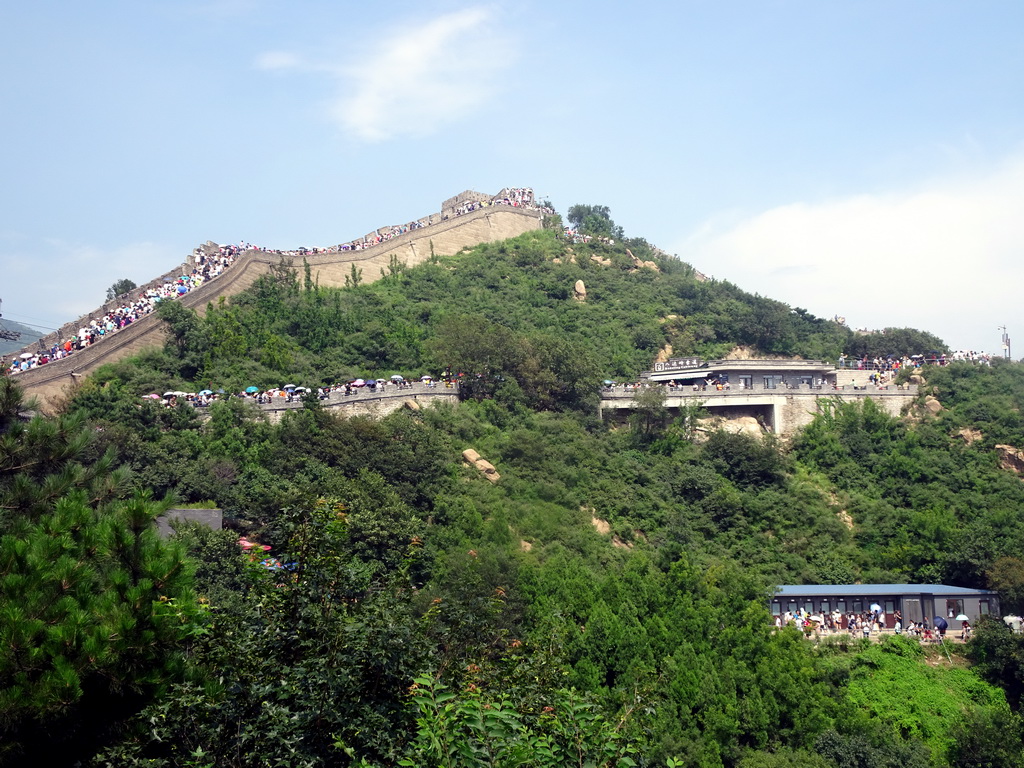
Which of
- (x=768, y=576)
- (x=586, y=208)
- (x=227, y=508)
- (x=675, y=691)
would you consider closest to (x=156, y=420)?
(x=227, y=508)

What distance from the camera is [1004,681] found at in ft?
88.4

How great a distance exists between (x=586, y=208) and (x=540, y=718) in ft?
207

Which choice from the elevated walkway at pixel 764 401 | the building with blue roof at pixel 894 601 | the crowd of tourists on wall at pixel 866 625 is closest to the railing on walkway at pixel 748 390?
the elevated walkway at pixel 764 401

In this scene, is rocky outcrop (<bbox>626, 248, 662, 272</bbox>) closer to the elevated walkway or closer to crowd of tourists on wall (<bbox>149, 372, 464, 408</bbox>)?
the elevated walkway

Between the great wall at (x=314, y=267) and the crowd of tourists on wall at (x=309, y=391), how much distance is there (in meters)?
2.97

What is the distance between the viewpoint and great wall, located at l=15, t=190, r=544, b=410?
3247 cm

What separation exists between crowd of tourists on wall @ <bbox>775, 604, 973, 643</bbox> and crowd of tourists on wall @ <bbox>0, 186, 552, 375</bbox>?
22.6 meters

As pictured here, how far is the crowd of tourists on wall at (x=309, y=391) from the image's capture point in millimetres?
31672

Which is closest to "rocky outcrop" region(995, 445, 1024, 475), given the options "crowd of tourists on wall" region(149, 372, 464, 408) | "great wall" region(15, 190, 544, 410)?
"crowd of tourists on wall" region(149, 372, 464, 408)

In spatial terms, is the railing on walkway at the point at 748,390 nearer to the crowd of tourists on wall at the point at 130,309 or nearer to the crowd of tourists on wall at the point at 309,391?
the crowd of tourists on wall at the point at 309,391

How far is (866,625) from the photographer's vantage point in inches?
1116

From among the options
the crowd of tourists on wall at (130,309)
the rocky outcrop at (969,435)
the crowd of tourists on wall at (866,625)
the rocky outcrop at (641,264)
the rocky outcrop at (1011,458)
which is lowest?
the crowd of tourists on wall at (866,625)

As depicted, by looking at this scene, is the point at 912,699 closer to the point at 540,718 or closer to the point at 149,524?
the point at 540,718

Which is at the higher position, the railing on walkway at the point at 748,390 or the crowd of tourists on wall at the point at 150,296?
the crowd of tourists on wall at the point at 150,296
